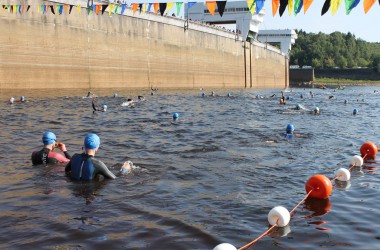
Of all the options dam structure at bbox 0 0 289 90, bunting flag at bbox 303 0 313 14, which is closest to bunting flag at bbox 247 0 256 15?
bunting flag at bbox 303 0 313 14

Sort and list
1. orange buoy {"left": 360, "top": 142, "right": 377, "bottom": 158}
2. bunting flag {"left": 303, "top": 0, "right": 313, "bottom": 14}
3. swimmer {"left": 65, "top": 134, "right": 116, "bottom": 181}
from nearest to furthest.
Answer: swimmer {"left": 65, "top": 134, "right": 116, "bottom": 181} → orange buoy {"left": 360, "top": 142, "right": 377, "bottom": 158} → bunting flag {"left": 303, "top": 0, "right": 313, "bottom": 14}

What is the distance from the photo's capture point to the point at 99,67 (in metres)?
34.7

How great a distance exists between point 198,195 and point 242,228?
1.62 meters

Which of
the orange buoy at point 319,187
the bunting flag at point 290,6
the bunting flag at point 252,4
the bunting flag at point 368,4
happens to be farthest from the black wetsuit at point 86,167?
the bunting flag at point 252,4

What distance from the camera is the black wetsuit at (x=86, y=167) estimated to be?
272 inches

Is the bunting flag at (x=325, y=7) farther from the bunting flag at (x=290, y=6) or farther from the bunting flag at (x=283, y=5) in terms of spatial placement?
the bunting flag at (x=283, y=5)

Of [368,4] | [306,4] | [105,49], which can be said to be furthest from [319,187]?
[105,49]

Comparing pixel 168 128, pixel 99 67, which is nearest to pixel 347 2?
pixel 168 128

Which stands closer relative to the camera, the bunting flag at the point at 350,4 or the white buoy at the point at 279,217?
the white buoy at the point at 279,217

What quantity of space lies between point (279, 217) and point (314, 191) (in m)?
1.65

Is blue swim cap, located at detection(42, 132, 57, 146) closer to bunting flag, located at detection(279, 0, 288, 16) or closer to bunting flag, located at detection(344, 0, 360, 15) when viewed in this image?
bunting flag, located at detection(279, 0, 288, 16)

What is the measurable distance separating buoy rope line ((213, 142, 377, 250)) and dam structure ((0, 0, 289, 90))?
2015cm

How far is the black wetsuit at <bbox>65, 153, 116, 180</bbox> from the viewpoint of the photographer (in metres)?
6.91

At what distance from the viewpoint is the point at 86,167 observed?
22.7ft
